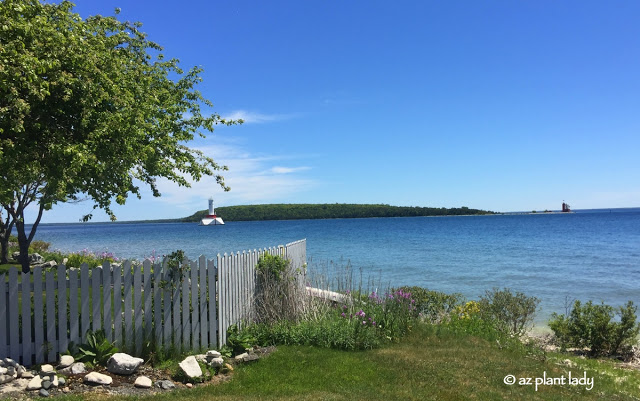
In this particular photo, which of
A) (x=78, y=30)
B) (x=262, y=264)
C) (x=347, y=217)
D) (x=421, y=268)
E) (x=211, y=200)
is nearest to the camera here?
(x=78, y=30)

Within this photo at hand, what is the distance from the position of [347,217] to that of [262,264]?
14215cm

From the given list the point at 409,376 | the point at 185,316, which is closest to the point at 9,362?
the point at 185,316

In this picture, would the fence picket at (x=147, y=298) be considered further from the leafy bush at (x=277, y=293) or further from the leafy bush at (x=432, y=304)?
the leafy bush at (x=432, y=304)

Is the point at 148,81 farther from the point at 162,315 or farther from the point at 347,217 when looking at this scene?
the point at 347,217

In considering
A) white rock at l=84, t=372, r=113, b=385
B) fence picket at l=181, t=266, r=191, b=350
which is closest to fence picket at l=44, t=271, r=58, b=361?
white rock at l=84, t=372, r=113, b=385

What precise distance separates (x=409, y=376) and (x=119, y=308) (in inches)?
186

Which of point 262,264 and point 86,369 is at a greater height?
point 262,264

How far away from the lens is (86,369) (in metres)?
6.68

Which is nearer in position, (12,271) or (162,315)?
(12,271)

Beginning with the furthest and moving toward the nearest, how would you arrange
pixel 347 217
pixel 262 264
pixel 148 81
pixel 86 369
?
pixel 347 217
pixel 148 81
pixel 262 264
pixel 86 369

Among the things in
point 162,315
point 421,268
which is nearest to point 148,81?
point 162,315

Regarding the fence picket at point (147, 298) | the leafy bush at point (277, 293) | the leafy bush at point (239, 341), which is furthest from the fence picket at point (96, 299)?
the leafy bush at point (277, 293)

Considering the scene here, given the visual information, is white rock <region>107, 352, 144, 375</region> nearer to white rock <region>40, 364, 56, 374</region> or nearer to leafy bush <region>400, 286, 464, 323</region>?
white rock <region>40, 364, 56, 374</region>

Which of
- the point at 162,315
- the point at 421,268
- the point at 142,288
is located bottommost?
the point at 421,268
